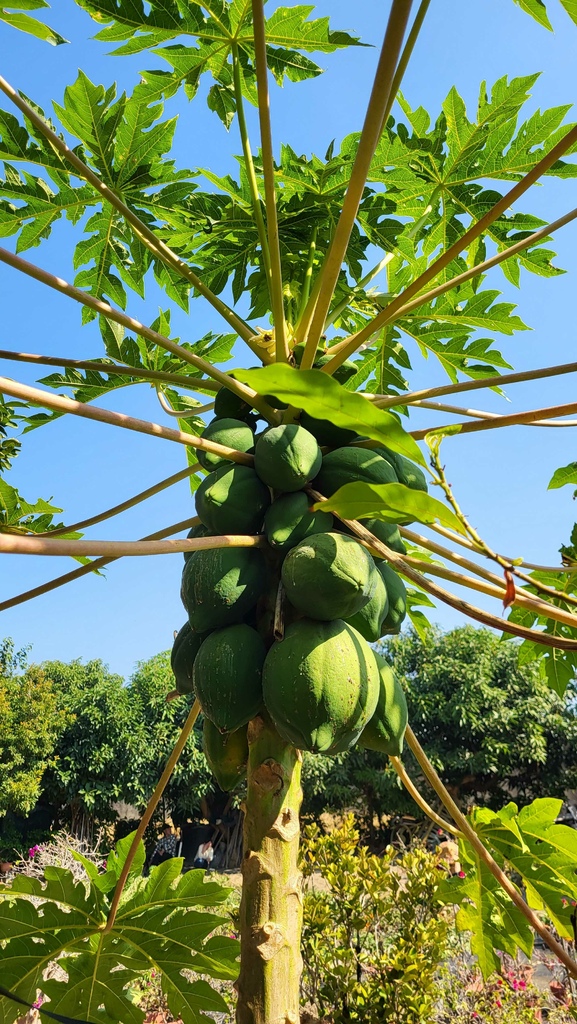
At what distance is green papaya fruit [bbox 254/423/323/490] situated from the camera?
1249 millimetres

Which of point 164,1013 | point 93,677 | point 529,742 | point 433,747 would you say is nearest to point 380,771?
point 433,747

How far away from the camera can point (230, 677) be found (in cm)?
114

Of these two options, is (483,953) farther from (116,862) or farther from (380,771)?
(380,771)

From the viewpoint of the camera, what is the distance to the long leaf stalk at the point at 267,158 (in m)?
1.06

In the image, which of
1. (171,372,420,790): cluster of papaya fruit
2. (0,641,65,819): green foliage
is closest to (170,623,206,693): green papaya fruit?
(171,372,420,790): cluster of papaya fruit

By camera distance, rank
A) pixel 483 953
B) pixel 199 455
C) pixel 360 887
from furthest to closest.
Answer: pixel 360 887 → pixel 483 953 → pixel 199 455

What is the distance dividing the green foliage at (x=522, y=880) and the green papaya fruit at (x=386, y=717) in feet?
2.06

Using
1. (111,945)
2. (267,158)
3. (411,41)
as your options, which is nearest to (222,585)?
(267,158)

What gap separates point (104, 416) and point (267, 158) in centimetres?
54

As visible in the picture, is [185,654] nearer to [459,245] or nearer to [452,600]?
[452,600]

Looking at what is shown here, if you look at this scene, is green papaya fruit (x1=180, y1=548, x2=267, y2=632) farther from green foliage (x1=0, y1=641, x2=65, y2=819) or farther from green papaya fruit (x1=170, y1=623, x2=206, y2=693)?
green foliage (x1=0, y1=641, x2=65, y2=819)

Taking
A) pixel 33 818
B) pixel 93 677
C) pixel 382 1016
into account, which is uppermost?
pixel 93 677

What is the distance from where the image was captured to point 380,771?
1420 cm

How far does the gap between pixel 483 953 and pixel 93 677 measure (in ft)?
51.7
